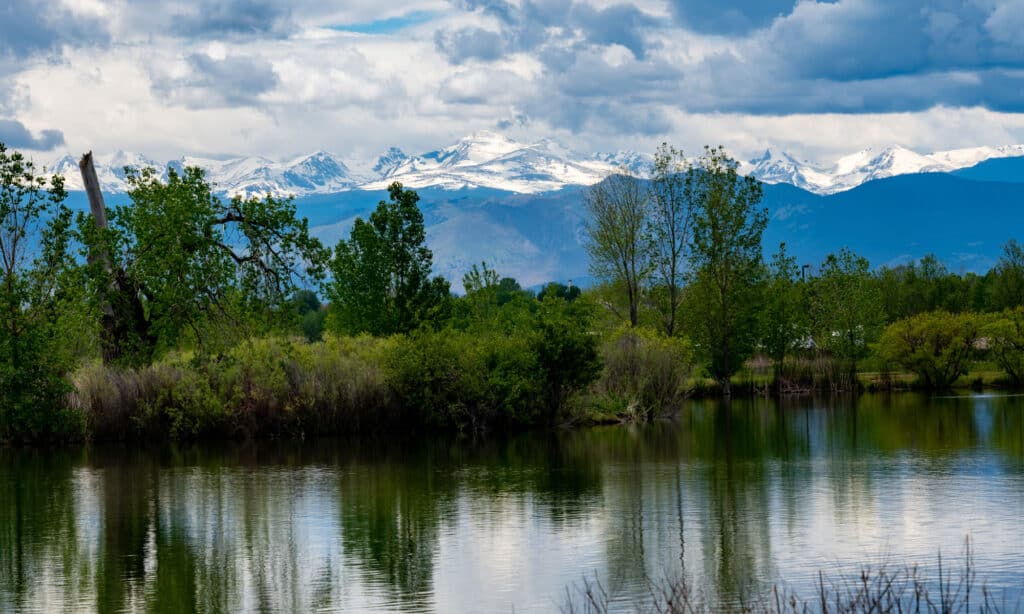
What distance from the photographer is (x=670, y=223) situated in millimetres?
→ 80375

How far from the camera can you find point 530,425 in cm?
4947

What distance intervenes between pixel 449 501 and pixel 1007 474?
13695mm

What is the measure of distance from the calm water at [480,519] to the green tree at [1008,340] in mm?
30804

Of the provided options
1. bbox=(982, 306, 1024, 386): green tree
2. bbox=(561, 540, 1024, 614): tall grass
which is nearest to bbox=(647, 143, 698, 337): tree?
bbox=(982, 306, 1024, 386): green tree

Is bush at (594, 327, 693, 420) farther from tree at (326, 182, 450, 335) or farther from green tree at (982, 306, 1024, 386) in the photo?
green tree at (982, 306, 1024, 386)

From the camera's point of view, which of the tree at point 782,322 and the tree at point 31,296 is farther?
the tree at point 782,322

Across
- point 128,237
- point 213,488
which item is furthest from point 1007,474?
point 128,237

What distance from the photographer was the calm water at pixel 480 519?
1891 cm

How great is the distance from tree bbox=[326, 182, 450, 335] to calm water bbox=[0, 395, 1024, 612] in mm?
16681

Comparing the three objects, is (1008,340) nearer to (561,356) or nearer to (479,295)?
(479,295)

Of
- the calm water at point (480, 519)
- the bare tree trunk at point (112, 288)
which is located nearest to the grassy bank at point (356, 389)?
the bare tree trunk at point (112, 288)

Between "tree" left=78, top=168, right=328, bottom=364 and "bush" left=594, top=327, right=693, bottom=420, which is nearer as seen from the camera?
"tree" left=78, top=168, right=328, bottom=364

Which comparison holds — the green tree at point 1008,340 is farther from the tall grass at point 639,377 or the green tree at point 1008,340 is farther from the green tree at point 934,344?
the tall grass at point 639,377

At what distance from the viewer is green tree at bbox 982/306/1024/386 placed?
233ft
